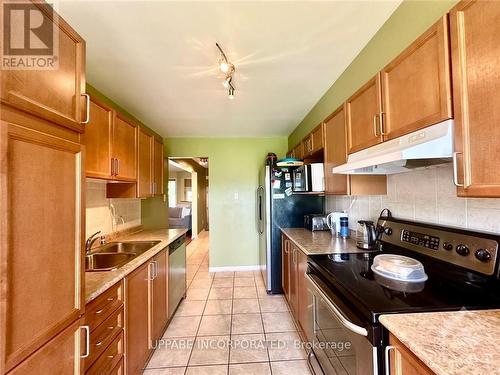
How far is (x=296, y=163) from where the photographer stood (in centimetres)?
291

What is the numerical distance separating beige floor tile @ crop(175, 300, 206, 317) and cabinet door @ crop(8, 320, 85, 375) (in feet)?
5.96

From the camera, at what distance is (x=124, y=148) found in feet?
7.00

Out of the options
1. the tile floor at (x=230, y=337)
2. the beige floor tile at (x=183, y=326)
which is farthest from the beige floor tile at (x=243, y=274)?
the beige floor tile at (x=183, y=326)

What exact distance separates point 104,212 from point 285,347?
2.26m

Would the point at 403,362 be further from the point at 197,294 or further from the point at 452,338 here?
the point at 197,294

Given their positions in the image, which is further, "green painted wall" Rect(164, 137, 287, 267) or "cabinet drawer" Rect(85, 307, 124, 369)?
"green painted wall" Rect(164, 137, 287, 267)

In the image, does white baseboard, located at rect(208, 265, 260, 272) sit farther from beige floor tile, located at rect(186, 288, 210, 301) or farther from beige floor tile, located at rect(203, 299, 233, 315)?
beige floor tile, located at rect(203, 299, 233, 315)

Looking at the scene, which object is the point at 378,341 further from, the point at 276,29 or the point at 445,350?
the point at 276,29

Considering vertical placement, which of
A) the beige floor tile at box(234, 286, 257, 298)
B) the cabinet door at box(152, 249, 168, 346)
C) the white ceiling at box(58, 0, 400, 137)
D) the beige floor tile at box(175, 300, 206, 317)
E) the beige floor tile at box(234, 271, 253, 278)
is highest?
the white ceiling at box(58, 0, 400, 137)

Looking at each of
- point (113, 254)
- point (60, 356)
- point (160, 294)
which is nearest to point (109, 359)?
point (60, 356)

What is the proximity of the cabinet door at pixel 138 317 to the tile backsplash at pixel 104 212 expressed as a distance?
2.44 ft

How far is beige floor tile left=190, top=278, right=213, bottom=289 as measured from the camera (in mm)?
3348

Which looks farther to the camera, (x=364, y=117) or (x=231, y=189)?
(x=231, y=189)

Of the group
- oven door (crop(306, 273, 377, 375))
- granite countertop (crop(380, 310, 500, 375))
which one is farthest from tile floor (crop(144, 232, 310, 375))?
granite countertop (crop(380, 310, 500, 375))
